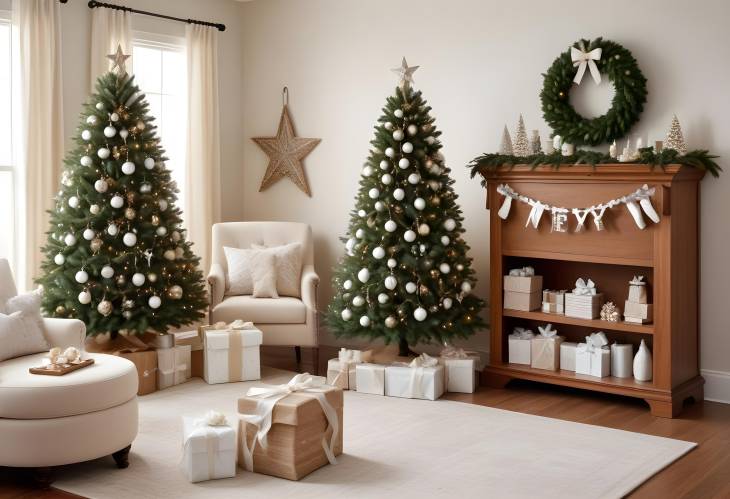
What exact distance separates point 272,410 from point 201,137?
12.6ft

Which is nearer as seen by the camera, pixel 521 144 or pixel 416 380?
pixel 416 380

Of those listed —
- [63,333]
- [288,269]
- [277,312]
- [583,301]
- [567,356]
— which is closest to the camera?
[63,333]

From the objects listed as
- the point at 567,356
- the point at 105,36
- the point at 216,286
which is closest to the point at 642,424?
the point at 567,356

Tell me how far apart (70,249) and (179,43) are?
2.43 metres

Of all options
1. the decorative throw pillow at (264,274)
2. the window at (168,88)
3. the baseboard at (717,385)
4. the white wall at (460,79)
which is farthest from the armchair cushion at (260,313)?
the baseboard at (717,385)

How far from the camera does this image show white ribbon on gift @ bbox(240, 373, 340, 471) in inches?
161

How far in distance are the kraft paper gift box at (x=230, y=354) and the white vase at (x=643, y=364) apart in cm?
245

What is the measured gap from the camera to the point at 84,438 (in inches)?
158

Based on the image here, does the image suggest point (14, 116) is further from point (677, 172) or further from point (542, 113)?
point (677, 172)

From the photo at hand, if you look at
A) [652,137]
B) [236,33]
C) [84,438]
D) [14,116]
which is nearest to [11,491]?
[84,438]

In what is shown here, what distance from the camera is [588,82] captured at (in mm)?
5898

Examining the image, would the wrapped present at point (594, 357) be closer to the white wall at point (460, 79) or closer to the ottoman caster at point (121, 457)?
the white wall at point (460, 79)

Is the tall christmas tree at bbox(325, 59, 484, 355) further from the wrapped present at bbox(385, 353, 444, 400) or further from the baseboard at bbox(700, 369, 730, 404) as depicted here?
the baseboard at bbox(700, 369, 730, 404)

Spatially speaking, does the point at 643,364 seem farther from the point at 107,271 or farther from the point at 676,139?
the point at 107,271
